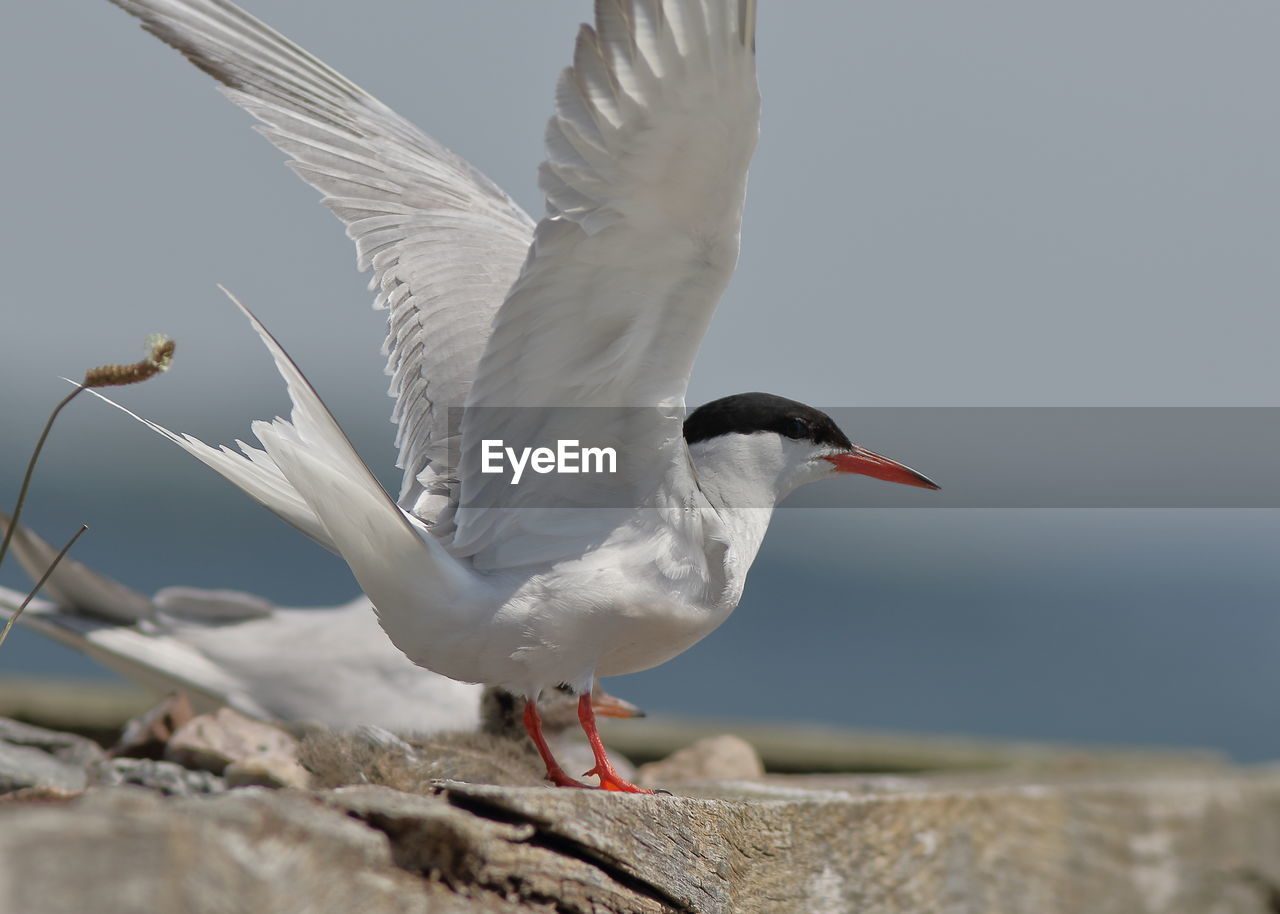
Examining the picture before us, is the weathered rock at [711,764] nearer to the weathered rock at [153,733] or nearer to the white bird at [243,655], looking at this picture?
the white bird at [243,655]

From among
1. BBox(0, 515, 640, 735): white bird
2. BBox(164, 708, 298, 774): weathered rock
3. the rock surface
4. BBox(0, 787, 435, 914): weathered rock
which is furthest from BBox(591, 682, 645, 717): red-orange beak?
BBox(0, 787, 435, 914): weathered rock

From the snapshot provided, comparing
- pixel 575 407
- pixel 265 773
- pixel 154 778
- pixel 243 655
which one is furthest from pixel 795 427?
pixel 243 655

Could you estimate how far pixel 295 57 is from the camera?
3.59 metres

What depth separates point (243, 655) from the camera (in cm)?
509

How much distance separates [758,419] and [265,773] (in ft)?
5.66

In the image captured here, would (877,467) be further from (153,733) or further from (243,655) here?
(243,655)

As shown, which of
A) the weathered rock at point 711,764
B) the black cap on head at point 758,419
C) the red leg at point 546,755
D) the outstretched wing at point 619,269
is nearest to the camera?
the outstretched wing at point 619,269

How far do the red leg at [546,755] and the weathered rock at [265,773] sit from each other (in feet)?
2.68

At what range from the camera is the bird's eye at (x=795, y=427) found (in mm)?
3135

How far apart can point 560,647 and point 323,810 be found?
1220 mm

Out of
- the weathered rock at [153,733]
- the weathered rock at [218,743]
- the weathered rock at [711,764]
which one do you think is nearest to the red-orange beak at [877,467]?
the weathered rock at [711,764]

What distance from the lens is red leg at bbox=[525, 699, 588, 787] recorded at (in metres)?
2.78

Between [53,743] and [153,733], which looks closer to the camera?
[53,743]

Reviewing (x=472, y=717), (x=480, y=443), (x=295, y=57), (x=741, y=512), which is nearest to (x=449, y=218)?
(x=295, y=57)
